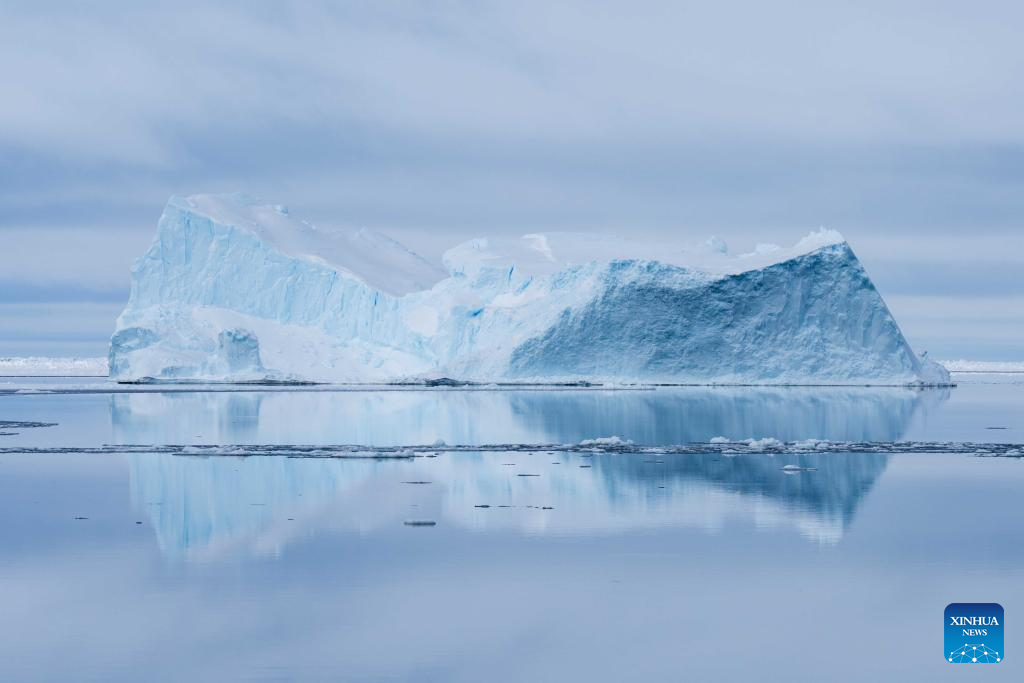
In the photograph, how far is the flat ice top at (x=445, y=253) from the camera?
117 ft

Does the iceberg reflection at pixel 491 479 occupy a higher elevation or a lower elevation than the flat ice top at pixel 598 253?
lower

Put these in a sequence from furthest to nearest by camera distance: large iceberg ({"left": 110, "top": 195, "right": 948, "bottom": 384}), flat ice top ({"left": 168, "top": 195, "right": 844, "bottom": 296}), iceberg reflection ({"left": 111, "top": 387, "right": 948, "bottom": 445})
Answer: flat ice top ({"left": 168, "top": 195, "right": 844, "bottom": 296}) < large iceberg ({"left": 110, "top": 195, "right": 948, "bottom": 384}) < iceberg reflection ({"left": 111, "top": 387, "right": 948, "bottom": 445})

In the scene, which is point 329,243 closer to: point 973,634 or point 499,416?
point 499,416

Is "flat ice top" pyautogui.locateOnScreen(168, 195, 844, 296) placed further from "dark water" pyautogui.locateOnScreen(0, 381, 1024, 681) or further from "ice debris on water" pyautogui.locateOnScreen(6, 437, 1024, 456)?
"dark water" pyautogui.locateOnScreen(0, 381, 1024, 681)

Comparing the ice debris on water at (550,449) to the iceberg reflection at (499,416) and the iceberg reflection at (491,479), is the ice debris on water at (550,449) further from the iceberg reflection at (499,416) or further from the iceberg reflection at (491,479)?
the iceberg reflection at (499,416)

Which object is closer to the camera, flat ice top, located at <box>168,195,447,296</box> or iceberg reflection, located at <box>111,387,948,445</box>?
iceberg reflection, located at <box>111,387,948,445</box>

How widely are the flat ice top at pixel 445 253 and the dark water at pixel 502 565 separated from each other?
21.6m

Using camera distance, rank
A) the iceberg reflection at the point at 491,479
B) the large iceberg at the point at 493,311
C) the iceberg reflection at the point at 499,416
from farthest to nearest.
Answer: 1. the large iceberg at the point at 493,311
2. the iceberg reflection at the point at 499,416
3. the iceberg reflection at the point at 491,479

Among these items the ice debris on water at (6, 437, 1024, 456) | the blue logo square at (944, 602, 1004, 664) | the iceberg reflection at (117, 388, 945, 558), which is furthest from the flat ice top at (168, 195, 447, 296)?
the blue logo square at (944, 602, 1004, 664)

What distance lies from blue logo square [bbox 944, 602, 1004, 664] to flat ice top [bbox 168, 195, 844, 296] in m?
28.4

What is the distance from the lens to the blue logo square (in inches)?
220

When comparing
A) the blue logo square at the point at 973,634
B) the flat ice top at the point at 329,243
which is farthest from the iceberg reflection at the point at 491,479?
the flat ice top at the point at 329,243

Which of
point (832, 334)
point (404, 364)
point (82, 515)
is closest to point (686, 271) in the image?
point (832, 334)

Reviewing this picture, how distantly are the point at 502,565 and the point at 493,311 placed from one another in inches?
1156
